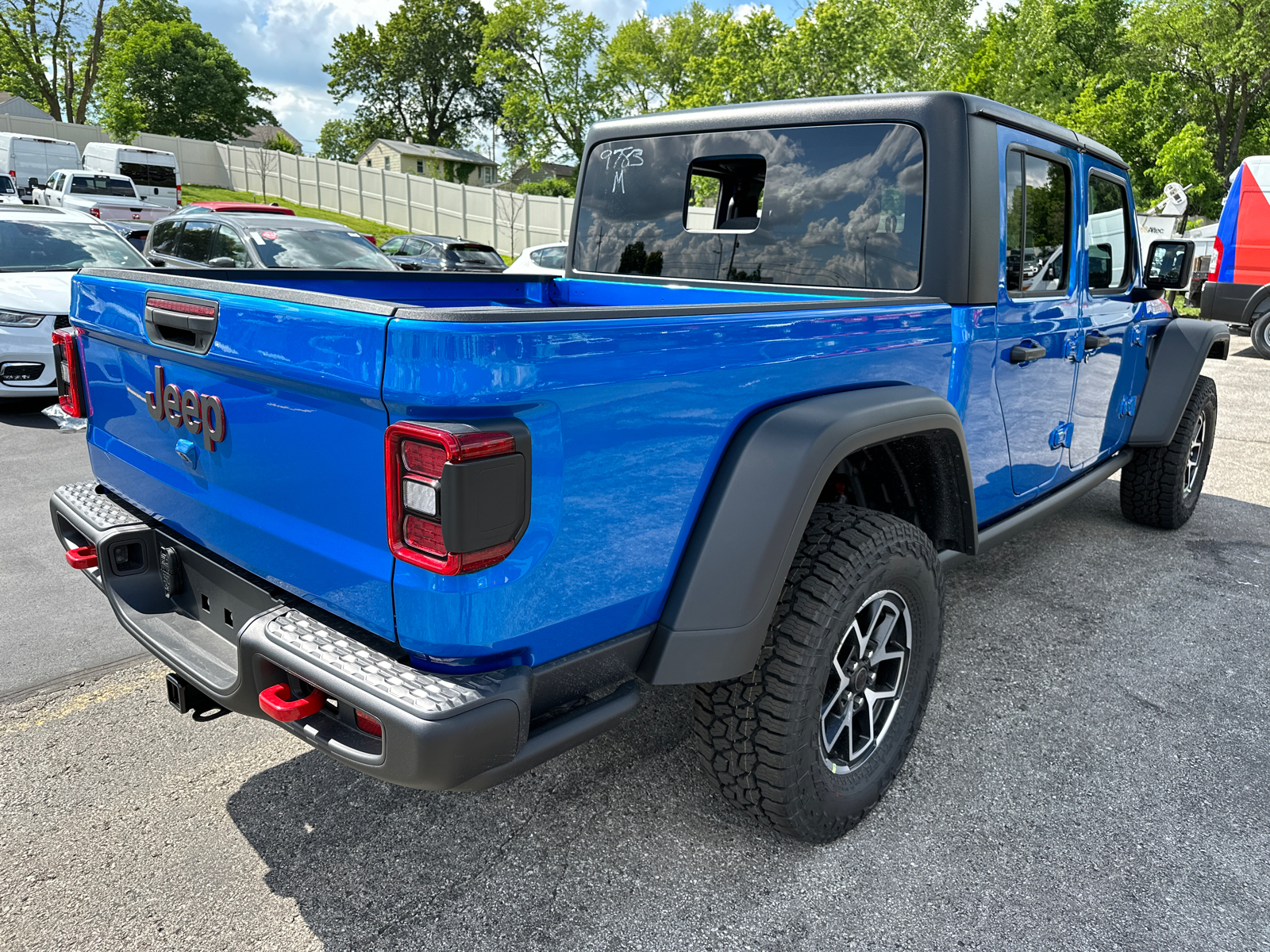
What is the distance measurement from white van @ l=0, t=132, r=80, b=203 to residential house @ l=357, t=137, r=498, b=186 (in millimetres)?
29548

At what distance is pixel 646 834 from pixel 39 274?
7.98m

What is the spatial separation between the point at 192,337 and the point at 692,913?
1856 mm

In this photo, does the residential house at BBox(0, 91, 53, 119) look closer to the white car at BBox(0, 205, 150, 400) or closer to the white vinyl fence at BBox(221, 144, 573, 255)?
the white vinyl fence at BBox(221, 144, 573, 255)

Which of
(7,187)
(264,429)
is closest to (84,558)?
(264,429)

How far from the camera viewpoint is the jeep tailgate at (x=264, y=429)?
170 centimetres

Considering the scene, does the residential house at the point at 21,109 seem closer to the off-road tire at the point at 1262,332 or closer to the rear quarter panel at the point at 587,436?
the off-road tire at the point at 1262,332

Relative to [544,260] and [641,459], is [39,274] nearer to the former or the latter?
[544,260]

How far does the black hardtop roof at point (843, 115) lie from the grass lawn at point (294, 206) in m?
33.1

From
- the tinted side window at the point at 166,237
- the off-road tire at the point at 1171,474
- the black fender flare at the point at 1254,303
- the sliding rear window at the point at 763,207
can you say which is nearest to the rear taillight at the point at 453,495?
the sliding rear window at the point at 763,207

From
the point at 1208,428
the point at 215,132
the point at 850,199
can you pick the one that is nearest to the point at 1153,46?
the point at 1208,428

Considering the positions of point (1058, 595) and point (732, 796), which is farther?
point (1058, 595)

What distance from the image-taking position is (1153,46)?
38.8 m

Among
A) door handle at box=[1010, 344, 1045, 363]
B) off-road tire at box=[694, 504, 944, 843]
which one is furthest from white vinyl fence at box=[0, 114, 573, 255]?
off-road tire at box=[694, 504, 944, 843]

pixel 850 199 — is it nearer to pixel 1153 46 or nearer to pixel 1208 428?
pixel 1208 428
